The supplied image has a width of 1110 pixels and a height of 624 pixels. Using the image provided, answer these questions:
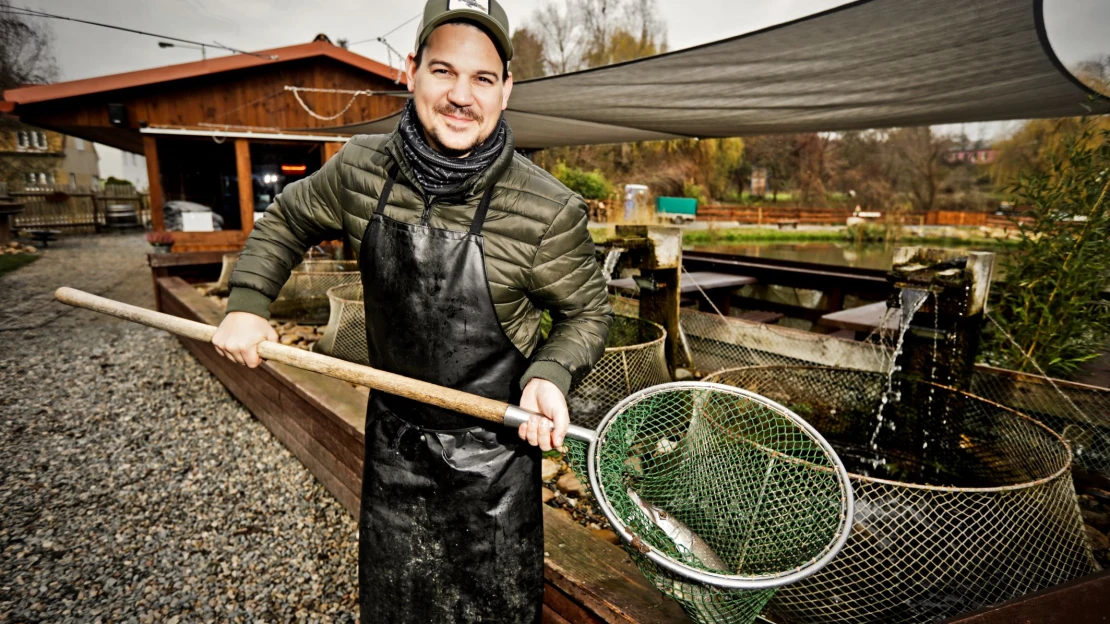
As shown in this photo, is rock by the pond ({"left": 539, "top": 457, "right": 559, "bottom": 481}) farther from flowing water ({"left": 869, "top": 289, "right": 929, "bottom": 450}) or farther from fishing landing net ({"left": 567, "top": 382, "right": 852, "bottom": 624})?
flowing water ({"left": 869, "top": 289, "right": 929, "bottom": 450})

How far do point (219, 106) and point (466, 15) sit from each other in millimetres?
12150

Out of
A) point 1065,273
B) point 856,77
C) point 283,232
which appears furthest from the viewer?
point 1065,273

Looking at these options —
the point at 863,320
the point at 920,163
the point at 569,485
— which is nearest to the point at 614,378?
the point at 569,485

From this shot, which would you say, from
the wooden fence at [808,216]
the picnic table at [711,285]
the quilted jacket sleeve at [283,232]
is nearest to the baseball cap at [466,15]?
the quilted jacket sleeve at [283,232]

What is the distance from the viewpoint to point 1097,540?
271cm

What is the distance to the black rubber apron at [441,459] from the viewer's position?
157 cm

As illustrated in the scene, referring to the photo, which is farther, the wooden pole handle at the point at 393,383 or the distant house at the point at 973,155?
Answer: the distant house at the point at 973,155

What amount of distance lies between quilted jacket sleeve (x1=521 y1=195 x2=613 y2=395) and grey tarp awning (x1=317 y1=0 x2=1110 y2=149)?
6.79ft

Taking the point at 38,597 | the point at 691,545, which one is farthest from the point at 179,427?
the point at 691,545

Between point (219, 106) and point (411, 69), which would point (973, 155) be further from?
point (411, 69)

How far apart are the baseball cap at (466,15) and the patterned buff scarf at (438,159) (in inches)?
8.6

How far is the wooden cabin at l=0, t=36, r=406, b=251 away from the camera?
9734 mm

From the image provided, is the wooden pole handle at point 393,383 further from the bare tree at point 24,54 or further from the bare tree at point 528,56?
the bare tree at point 528,56

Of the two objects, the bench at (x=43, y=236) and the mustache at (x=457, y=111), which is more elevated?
the mustache at (x=457, y=111)
